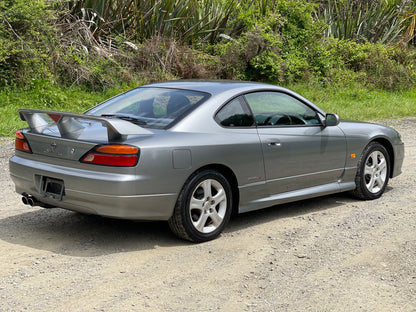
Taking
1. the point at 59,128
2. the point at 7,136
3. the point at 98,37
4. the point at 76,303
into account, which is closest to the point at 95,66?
Result: the point at 98,37

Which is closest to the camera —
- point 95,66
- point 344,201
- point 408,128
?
point 344,201

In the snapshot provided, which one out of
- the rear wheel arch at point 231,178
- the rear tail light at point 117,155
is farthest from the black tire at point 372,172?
the rear tail light at point 117,155

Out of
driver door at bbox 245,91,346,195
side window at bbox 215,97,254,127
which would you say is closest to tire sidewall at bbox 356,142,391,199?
driver door at bbox 245,91,346,195

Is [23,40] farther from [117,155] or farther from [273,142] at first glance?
[117,155]

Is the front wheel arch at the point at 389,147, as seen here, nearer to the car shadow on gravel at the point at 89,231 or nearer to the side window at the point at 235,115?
the car shadow on gravel at the point at 89,231

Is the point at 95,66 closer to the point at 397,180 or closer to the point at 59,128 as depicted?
the point at 397,180

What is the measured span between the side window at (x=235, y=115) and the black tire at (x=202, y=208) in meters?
0.55

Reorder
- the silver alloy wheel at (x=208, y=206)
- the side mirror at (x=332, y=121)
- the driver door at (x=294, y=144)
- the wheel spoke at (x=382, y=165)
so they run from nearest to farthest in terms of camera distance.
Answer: the silver alloy wheel at (x=208, y=206), the driver door at (x=294, y=144), the side mirror at (x=332, y=121), the wheel spoke at (x=382, y=165)

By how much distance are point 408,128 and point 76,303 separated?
1120 centimetres

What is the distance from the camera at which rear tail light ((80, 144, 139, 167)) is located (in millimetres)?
5121

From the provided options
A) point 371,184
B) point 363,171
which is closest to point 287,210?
point 363,171

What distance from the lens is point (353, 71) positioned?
20.2 m

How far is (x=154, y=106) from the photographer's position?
5992 millimetres

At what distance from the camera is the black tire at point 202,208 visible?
5.43m
